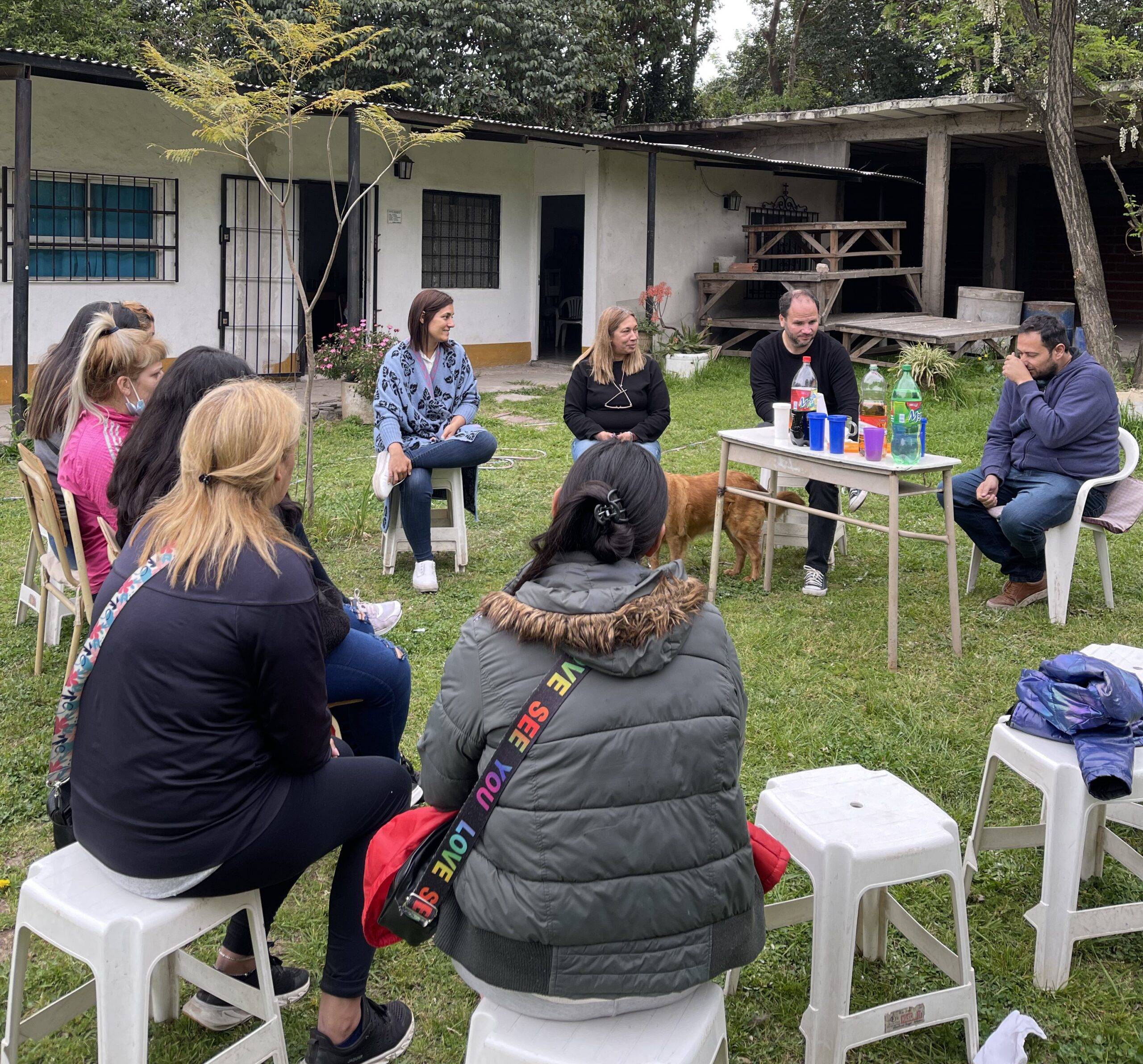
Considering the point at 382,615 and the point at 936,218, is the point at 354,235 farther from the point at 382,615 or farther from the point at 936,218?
the point at 936,218

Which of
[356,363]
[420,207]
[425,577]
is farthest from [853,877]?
[420,207]

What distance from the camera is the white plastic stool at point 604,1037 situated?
1776 millimetres

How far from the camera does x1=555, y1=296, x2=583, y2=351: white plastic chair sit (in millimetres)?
16547

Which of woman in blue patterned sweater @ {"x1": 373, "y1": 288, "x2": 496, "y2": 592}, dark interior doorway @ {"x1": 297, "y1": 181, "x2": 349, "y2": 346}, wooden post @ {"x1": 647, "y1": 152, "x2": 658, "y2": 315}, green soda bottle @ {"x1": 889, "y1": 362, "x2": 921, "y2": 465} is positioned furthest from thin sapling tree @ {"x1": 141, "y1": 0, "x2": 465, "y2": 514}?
dark interior doorway @ {"x1": 297, "y1": 181, "x2": 349, "y2": 346}

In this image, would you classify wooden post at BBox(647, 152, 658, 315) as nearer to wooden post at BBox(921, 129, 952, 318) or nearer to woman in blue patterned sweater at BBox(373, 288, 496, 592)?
wooden post at BBox(921, 129, 952, 318)

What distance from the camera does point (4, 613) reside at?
201 inches

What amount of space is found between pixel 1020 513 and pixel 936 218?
10.5 m

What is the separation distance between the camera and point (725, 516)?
5.88m

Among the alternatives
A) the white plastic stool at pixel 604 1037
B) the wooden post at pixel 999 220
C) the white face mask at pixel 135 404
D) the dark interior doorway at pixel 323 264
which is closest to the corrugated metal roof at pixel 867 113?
the wooden post at pixel 999 220

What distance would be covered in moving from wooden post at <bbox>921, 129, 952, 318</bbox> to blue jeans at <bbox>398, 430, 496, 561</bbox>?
33.5ft

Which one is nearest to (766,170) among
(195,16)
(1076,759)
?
(195,16)

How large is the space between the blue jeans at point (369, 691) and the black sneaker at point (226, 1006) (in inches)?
23.0

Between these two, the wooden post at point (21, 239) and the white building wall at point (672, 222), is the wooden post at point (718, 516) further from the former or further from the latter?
the white building wall at point (672, 222)

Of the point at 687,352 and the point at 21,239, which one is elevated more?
the point at 21,239
